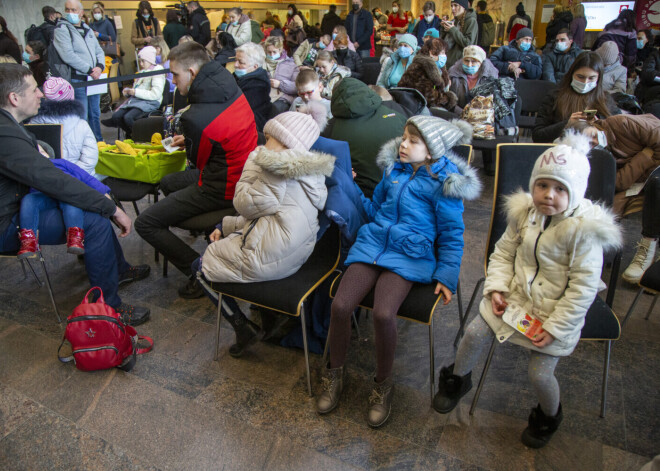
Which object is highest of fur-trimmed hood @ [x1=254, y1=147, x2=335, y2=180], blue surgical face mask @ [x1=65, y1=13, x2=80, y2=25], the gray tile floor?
blue surgical face mask @ [x1=65, y1=13, x2=80, y2=25]

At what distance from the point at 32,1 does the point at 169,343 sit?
8452 millimetres

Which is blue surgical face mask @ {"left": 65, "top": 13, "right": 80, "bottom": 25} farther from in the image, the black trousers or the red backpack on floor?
the red backpack on floor

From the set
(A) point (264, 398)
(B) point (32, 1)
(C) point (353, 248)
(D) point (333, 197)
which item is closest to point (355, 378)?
(A) point (264, 398)

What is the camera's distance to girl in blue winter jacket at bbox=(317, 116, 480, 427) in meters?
1.88

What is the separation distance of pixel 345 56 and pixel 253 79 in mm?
2870

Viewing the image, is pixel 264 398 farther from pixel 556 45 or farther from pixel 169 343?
pixel 556 45

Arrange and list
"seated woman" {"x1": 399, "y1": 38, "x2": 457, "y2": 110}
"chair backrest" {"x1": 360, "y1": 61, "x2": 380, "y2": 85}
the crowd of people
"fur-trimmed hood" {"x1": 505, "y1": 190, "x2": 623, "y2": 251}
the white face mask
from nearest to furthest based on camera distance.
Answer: "fur-trimmed hood" {"x1": 505, "y1": 190, "x2": 623, "y2": 251} → the crowd of people → the white face mask → "seated woman" {"x1": 399, "y1": 38, "x2": 457, "y2": 110} → "chair backrest" {"x1": 360, "y1": 61, "x2": 380, "y2": 85}

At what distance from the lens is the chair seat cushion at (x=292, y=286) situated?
1.97m

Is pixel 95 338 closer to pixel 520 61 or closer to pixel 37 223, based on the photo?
pixel 37 223

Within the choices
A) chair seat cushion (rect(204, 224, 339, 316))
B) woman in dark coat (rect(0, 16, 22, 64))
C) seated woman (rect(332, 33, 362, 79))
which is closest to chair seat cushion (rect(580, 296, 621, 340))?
chair seat cushion (rect(204, 224, 339, 316))

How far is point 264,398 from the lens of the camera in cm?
212

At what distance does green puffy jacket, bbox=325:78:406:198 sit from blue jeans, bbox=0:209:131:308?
1.48m

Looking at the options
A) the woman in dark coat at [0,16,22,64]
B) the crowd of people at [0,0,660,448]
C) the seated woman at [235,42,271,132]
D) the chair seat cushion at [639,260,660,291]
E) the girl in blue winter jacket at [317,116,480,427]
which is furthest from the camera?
the woman in dark coat at [0,16,22,64]

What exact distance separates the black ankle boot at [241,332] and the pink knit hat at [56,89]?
2.11 meters
